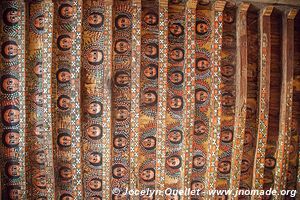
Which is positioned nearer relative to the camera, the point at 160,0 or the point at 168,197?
the point at 160,0

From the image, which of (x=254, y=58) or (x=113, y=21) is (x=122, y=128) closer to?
(x=113, y=21)

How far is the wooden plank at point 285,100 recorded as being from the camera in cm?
682

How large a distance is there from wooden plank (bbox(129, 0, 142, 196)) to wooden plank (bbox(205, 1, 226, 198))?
1547mm

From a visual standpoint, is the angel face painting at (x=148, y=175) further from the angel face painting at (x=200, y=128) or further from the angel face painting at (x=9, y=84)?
the angel face painting at (x=9, y=84)

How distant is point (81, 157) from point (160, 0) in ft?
11.8

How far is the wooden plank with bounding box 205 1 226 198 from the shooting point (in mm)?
6668

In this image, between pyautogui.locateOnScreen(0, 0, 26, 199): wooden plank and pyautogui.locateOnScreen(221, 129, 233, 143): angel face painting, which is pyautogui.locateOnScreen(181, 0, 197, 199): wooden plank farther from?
pyautogui.locateOnScreen(0, 0, 26, 199): wooden plank

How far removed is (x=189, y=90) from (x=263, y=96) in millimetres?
1594

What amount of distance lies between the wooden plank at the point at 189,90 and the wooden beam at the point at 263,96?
1.44m

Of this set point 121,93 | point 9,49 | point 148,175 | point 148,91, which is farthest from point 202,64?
point 9,49

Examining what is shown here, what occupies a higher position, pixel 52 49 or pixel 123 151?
pixel 52 49

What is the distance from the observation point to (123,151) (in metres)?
6.96

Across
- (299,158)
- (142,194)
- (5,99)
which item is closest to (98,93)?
(5,99)

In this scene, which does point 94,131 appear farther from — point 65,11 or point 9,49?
point 65,11
